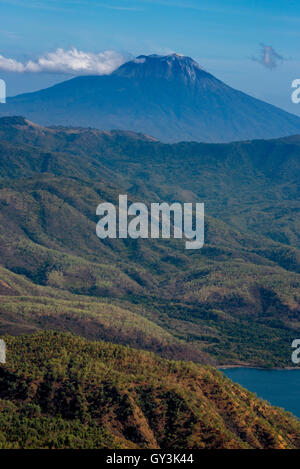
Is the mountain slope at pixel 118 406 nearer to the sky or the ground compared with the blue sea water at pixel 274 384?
nearer to the sky

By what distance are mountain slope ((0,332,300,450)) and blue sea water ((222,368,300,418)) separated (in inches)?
1466

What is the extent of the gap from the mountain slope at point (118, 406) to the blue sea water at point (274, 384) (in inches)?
1466

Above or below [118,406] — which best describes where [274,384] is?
below

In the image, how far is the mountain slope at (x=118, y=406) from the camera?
6272 centimetres

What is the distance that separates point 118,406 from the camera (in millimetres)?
68000

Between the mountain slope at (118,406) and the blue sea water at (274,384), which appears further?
the blue sea water at (274,384)

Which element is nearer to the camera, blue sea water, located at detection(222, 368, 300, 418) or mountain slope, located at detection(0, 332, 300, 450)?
mountain slope, located at detection(0, 332, 300, 450)

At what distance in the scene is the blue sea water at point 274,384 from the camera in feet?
393

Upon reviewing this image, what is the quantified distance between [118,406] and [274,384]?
67889 mm

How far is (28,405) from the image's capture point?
66625 millimetres

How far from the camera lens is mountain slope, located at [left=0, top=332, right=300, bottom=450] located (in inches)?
2469

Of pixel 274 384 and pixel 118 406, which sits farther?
pixel 274 384
